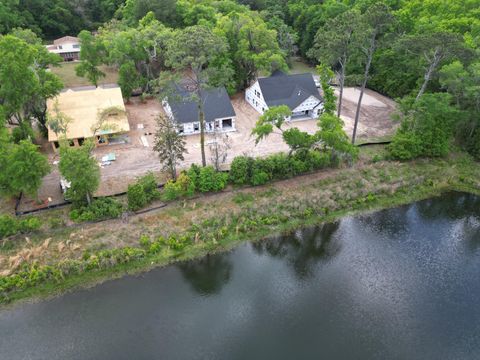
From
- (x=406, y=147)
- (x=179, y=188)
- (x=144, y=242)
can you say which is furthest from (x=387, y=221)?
(x=144, y=242)

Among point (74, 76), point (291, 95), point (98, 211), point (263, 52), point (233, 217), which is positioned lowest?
point (233, 217)

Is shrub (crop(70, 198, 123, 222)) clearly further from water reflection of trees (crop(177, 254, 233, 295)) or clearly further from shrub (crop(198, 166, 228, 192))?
water reflection of trees (crop(177, 254, 233, 295))

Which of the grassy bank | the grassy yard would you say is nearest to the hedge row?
the grassy bank

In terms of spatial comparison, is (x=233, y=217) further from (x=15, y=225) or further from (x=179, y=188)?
(x=15, y=225)

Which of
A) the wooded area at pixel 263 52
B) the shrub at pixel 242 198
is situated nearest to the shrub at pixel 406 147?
the wooded area at pixel 263 52

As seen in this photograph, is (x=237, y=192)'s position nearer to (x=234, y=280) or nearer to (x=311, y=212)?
(x=311, y=212)

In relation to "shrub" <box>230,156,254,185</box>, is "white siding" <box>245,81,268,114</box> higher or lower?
higher

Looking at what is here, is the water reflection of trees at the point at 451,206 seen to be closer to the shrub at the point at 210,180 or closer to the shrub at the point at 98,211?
the shrub at the point at 210,180
